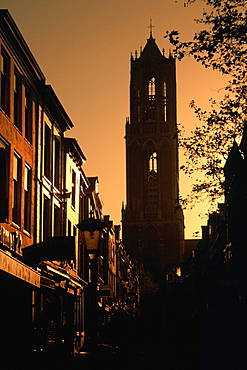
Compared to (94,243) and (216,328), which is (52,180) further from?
(94,243)

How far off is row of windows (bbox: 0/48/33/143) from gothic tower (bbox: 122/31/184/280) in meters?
111

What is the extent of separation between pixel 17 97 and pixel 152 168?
121 meters

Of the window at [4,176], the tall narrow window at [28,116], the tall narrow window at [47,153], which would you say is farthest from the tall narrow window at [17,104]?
the tall narrow window at [47,153]

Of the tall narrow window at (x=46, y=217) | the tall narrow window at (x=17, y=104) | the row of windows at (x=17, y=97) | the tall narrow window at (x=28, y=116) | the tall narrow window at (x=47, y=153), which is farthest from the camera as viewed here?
the tall narrow window at (x=47, y=153)

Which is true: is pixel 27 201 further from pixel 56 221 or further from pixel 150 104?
pixel 150 104

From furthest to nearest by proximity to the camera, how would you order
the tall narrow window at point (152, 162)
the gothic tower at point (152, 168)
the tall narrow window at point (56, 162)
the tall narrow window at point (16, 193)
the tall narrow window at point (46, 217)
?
the tall narrow window at point (152, 162) → the gothic tower at point (152, 168) → the tall narrow window at point (56, 162) → the tall narrow window at point (46, 217) → the tall narrow window at point (16, 193)

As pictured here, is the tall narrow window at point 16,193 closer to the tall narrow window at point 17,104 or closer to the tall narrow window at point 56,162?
the tall narrow window at point 17,104

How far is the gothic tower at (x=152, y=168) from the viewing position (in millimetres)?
138250

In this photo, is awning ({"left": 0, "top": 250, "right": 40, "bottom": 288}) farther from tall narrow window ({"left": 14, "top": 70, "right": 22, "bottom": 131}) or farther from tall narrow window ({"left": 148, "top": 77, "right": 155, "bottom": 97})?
tall narrow window ({"left": 148, "top": 77, "right": 155, "bottom": 97})

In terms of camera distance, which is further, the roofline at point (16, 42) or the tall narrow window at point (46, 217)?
the tall narrow window at point (46, 217)

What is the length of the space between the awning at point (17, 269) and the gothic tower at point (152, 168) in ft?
392

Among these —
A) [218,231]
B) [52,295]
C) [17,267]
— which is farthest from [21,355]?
[218,231]

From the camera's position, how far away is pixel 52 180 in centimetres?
2945

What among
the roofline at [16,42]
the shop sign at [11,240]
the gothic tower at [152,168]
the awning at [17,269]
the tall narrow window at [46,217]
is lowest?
the awning at [17,269]
